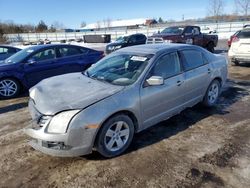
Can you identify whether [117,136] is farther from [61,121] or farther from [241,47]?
[241,47]

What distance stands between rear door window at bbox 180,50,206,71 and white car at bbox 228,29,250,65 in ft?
17.8

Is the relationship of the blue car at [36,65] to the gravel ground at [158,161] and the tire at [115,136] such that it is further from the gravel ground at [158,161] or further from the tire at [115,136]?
the tire at [115,136]

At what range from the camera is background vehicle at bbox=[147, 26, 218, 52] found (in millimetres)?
13674

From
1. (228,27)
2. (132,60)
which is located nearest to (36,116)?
(132,60)

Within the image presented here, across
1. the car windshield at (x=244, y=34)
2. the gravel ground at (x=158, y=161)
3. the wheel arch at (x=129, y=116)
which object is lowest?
the gravel ground at (x=158, y=161)

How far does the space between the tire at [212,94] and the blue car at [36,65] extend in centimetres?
429

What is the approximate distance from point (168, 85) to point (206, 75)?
1392 millimetres

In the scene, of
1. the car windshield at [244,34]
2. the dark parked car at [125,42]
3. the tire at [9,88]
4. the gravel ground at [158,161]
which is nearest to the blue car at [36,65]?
the tire at [9,88]

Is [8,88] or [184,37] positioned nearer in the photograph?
[8,88]

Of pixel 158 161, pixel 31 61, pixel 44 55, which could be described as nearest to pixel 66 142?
pixel 158 161

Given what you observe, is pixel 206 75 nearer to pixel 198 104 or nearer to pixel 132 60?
pixel 198 104

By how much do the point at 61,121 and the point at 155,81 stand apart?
1555mm

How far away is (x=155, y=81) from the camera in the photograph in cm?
420

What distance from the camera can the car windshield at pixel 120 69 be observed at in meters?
4.37
